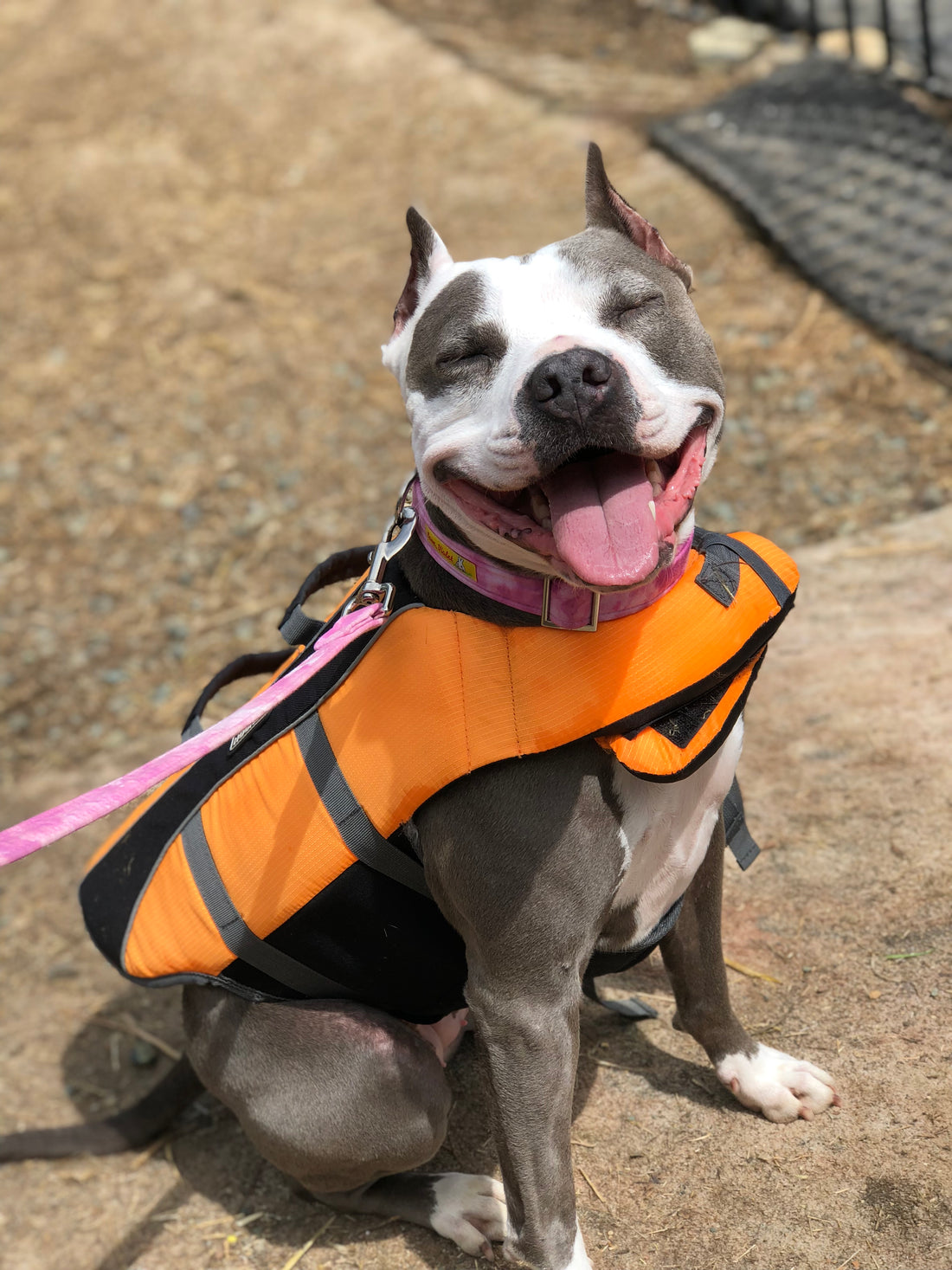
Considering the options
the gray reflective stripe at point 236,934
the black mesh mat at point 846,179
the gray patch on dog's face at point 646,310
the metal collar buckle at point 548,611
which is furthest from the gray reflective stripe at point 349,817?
the black mesh mat at point 846,179

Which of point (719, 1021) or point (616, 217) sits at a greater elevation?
point (616, 217)

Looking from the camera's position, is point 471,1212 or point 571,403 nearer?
point 571,403

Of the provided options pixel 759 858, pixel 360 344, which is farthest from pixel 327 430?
pixel 759 858

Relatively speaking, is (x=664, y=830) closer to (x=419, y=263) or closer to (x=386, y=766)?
(x=386, y=766)

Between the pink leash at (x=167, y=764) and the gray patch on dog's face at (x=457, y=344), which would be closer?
the pink leash at (x=167, y=764)

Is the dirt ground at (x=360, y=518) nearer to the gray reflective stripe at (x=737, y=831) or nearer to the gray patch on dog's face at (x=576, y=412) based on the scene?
the gray reflective stripe at (x=737, y=831)

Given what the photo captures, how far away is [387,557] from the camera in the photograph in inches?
96.5

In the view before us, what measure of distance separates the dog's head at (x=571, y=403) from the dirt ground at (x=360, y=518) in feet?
5.12

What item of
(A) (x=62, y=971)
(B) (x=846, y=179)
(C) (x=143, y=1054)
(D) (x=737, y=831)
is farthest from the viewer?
(B) (x=846, y=179)

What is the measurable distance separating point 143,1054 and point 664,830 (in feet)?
8.01

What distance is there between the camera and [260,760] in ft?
8.61

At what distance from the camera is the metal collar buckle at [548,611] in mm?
2262

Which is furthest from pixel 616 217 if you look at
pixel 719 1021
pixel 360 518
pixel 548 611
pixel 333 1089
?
pixel 360 518

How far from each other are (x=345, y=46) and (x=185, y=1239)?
10589mm
